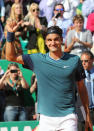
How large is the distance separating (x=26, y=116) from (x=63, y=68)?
309 cm

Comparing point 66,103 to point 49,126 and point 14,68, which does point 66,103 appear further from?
point 14,68

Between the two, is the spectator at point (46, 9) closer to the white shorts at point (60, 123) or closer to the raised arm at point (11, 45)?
the raised arm at point (11, 45)

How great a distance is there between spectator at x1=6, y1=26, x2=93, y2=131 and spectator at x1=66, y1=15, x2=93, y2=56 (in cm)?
405

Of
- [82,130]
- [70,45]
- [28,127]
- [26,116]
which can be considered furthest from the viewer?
[70,45]

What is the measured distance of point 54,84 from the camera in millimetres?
4293

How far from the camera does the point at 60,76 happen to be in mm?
4312

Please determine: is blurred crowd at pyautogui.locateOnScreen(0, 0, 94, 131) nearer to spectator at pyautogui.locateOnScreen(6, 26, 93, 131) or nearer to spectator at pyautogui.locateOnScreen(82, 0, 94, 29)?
spectator at pyautogui.locateOnScreen(82, 0, 94, 29)

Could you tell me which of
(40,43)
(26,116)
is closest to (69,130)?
(26,116)

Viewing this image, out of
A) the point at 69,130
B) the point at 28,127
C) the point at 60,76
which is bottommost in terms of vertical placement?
the point at 28,127

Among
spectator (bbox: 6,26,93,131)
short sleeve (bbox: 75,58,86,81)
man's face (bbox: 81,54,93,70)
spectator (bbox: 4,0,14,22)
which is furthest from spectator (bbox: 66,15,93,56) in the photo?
spectator (bbox: 6,26,93,131)

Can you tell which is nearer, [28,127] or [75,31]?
[28,127]

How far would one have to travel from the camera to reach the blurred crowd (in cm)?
733

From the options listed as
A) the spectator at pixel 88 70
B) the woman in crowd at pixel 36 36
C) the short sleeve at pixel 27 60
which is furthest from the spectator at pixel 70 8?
the short sleeve at pixel 27 60

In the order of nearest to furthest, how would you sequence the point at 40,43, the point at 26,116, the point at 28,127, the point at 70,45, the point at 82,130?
the point at 82,130
the point at 28,127
the point at 26,116
the point at 70,45
the point at 40,43
